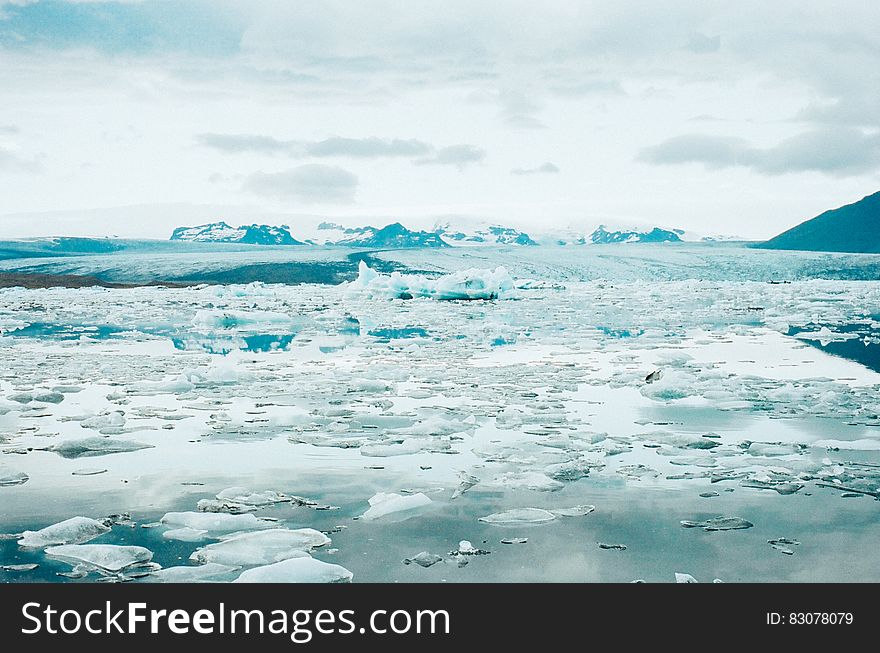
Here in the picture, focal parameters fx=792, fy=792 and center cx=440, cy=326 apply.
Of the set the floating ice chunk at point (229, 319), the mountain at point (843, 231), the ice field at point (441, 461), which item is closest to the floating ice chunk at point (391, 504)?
the ice field at point (441, 461)

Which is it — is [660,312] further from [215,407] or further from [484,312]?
[215,407]

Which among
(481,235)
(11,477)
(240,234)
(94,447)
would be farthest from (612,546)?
(481,235)

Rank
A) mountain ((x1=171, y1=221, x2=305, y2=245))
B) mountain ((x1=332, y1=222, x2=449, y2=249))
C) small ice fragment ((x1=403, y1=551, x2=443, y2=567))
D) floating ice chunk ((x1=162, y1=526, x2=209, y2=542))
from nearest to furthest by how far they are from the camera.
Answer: small ice fragment ((x1=403, y1=551, x2=443, y2=567)) → floating ice chunk ((x1=162, y1=526, x2=209, y2=542)) → mountain ((x1=171, y1=221, x2=305, y2=245)) → mountain ((x1=332, y1=222, x2=449, y2=249))

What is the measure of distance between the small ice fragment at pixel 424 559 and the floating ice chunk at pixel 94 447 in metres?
2.07

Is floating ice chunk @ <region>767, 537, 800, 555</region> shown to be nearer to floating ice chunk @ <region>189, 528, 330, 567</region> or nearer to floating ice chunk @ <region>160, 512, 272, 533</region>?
floating ice chunk @ <region>189, 528, 330, 567</region>

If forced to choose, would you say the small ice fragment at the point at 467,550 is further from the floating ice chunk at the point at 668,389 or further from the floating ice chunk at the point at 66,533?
the floating ice chunk at the point at 668,389

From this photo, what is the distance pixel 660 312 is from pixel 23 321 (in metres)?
11.5

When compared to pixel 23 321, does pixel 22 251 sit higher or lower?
higher

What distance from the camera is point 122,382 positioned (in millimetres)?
6312

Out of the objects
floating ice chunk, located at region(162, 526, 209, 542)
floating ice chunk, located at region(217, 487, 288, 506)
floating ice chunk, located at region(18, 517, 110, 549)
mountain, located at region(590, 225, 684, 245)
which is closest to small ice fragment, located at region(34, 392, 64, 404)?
floating ice chunk, located at region(217, 487, 288, 506)

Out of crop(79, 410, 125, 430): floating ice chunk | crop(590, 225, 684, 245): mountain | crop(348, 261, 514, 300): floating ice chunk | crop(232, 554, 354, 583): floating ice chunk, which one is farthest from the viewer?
crop(590, 225, 684, 245): mountain

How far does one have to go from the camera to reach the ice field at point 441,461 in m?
2.56

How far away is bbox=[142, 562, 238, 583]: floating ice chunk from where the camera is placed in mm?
2412
